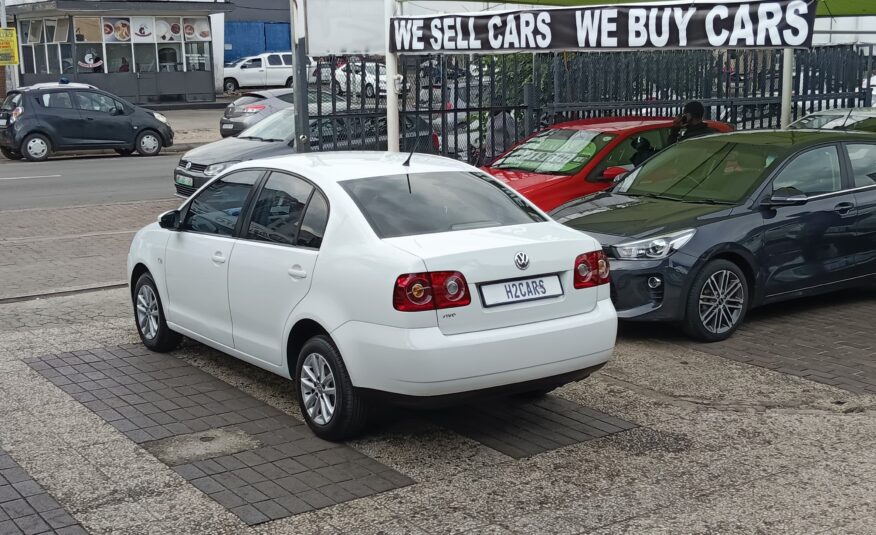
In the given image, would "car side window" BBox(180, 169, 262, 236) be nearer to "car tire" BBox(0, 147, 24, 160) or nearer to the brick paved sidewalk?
the brick paved sidewalk

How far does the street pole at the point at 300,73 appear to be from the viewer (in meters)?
12.6

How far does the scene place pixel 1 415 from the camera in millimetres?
6668

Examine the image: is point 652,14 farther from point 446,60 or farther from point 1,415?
point 1,415

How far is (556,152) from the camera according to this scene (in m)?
11.6

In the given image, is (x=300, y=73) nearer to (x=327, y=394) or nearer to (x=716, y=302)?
(x=716, y=302)

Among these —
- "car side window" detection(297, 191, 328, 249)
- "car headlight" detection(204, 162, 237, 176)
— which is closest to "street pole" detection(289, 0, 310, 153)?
"car headlight" detection(204, 162, 237, 176)

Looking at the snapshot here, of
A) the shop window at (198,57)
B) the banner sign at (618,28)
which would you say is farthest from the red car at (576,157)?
the shop window at (198,57)

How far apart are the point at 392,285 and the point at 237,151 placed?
10777 millimetres

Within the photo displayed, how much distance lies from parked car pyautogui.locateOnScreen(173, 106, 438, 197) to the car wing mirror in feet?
13.5

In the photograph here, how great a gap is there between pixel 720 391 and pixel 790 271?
2.08 m

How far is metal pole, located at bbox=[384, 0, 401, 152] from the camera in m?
12.1

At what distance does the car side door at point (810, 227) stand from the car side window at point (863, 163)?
0.16 meters

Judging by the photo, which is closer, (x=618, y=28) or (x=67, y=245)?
(x=618, y=28)

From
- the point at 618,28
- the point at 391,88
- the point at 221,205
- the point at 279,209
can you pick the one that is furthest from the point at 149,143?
the point at 279,209
